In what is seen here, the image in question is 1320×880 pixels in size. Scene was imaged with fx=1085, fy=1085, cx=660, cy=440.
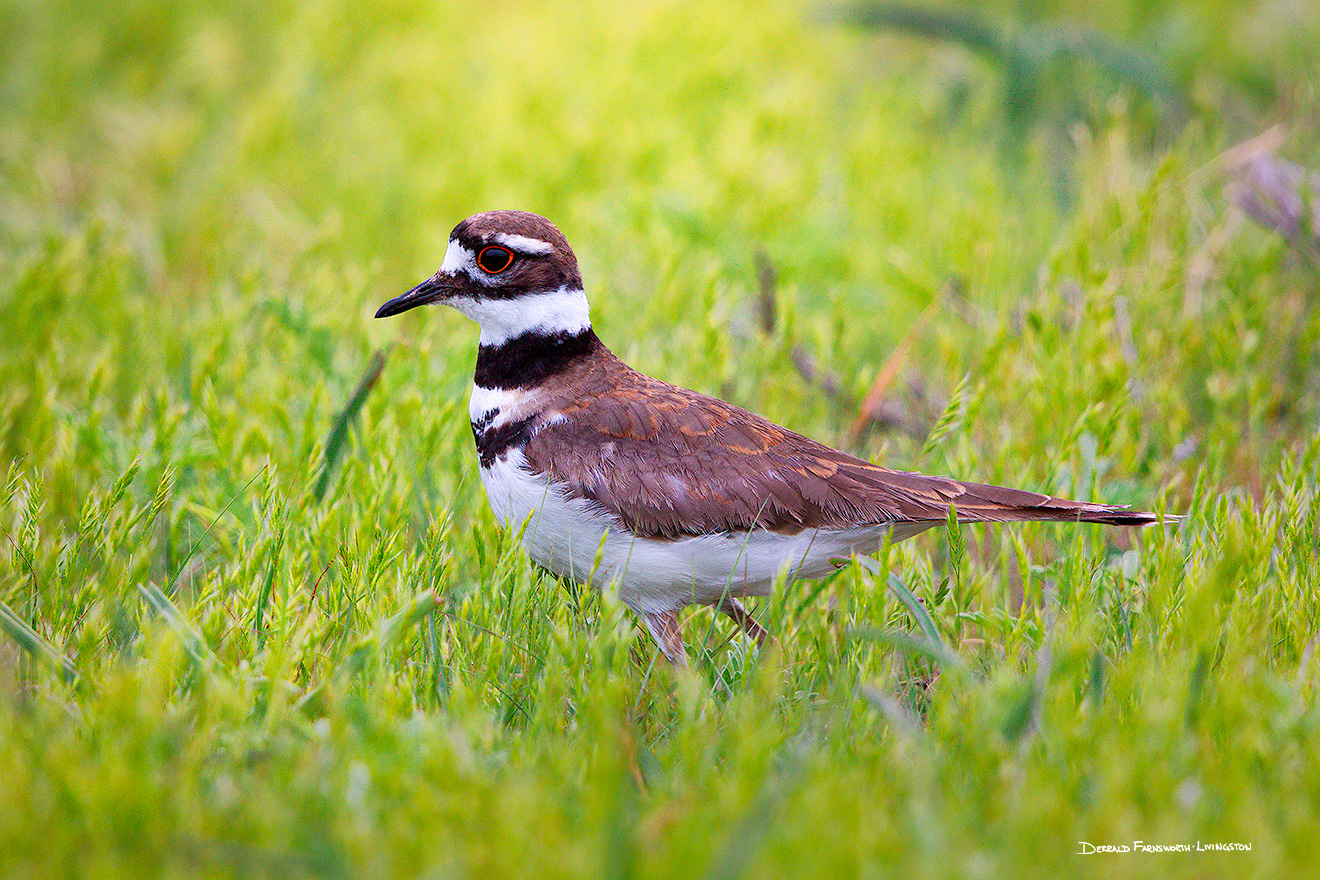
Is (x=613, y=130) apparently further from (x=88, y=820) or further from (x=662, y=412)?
(x=88, y=820)

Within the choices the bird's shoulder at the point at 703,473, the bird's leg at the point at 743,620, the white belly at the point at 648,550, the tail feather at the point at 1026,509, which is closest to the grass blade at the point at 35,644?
the white belly at the point at 648,550

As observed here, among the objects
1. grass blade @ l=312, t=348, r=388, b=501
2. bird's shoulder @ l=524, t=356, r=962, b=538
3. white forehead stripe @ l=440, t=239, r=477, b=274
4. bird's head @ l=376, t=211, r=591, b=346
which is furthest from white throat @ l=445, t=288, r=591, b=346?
grass blade @ l=312, t=348, r=388, b=501

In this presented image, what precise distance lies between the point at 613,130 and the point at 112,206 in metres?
3.36

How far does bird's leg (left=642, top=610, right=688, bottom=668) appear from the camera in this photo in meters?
3.43

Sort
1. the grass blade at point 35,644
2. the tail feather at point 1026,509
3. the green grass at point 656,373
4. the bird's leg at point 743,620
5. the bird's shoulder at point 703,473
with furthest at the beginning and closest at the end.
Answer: the bird's leg at point 743,620 < the bird's shoulder at point 703,473 < the tail feather at point 1026,509 < the grass blade at point 35,644 < the green grass at point 656,373

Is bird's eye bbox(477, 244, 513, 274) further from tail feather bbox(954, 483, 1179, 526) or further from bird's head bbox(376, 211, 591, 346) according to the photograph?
tail feather bbox(954, 483, 1179, 526)

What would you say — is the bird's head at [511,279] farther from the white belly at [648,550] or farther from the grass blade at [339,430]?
the white belly at [648,550]

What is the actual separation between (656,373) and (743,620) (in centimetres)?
163

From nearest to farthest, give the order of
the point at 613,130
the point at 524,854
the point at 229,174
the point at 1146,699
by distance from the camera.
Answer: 1. the point at 524,854
2. the point at 1146,699
3. the point at 229,174
4. the point at 613,130

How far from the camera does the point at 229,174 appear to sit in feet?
23.5

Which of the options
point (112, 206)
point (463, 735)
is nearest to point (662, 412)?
point (463, 735)

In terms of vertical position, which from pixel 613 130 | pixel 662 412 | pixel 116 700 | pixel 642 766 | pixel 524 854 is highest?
pixel 613 130

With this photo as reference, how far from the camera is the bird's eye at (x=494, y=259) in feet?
12.6

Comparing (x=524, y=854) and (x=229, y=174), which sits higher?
(x=229, y=174)
